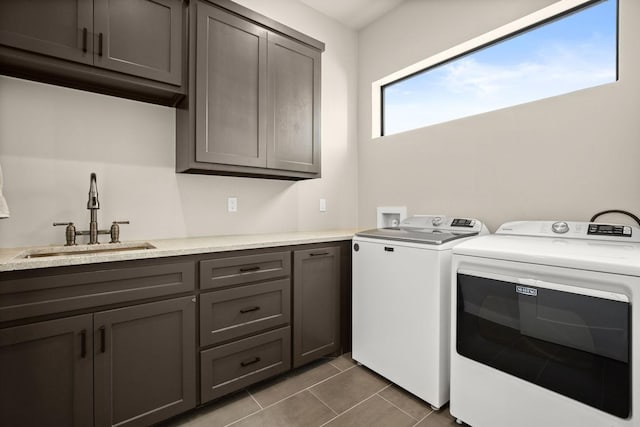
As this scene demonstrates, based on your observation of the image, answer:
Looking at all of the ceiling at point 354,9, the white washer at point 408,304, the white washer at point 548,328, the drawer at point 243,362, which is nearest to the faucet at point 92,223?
the drawer at point 243,362

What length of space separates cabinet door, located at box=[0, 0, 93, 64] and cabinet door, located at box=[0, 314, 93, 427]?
3.98ft

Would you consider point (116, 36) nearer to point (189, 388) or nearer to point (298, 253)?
point (298, 253)

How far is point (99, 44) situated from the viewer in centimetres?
148

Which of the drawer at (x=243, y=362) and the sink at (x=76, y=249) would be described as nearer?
the sink at (x=76, y=249)

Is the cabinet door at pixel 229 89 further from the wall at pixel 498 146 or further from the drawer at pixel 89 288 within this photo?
the wall at pixel 498 146

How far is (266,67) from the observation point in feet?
6.79

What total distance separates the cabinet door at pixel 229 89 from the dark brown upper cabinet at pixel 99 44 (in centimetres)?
14

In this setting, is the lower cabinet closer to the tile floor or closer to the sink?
the tile floor

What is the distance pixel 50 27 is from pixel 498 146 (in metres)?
2.58

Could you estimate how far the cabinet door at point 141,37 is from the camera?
1.50 metres

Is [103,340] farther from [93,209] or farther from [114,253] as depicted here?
[93,209]

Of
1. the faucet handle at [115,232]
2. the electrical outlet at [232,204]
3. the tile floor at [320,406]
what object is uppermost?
the electrical outlet at [232,204]

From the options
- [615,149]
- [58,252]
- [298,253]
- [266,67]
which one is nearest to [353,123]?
[266,67]

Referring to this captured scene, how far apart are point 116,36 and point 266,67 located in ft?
2.85
